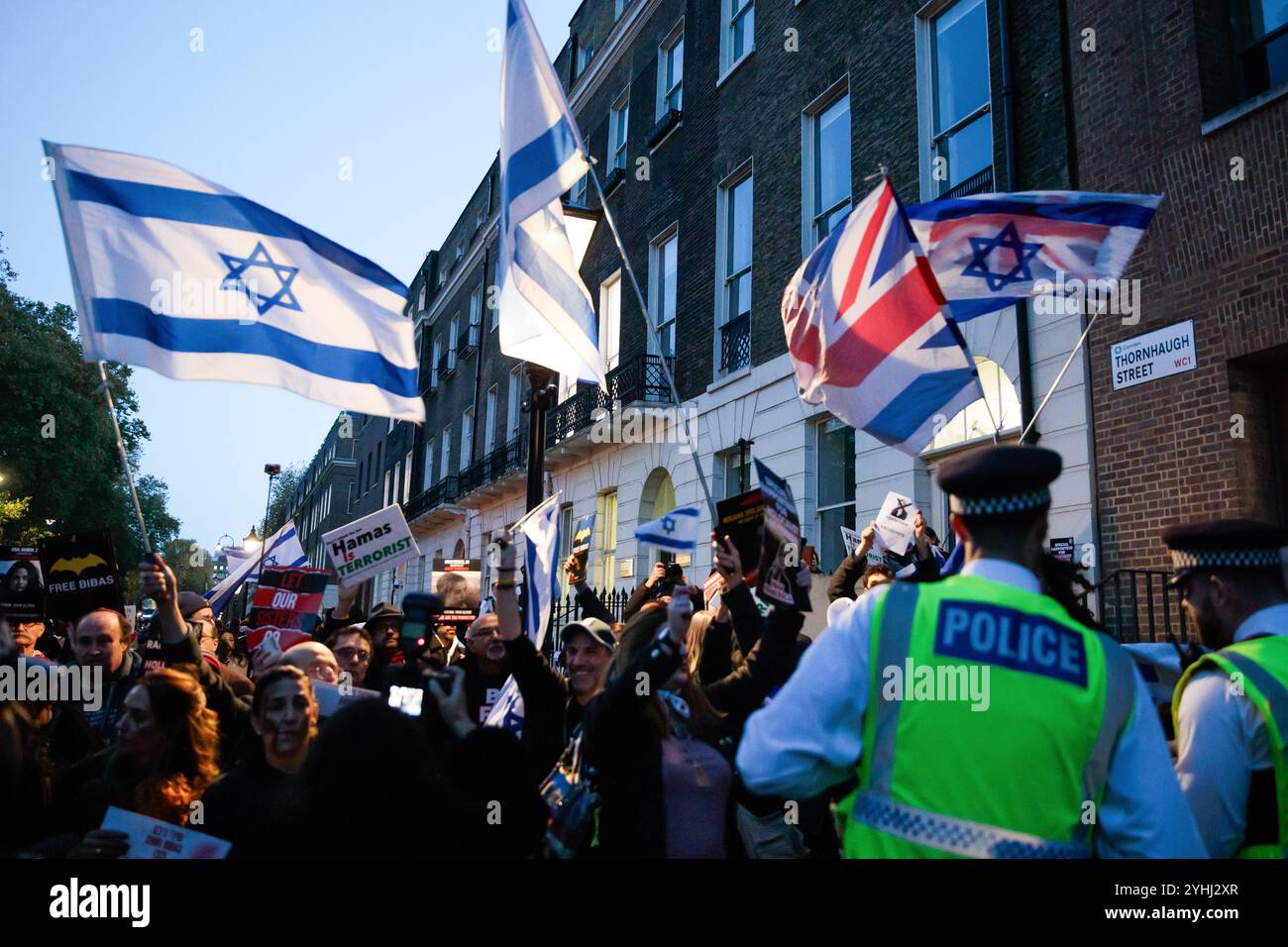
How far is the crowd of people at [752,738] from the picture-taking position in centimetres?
196

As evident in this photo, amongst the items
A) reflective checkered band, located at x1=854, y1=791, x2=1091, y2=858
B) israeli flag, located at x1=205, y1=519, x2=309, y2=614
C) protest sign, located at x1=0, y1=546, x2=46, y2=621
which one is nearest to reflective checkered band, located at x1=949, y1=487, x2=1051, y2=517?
reflective checkered band, located at x1=854, y1=791, x2=1091, y2=858

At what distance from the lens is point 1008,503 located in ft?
7.22

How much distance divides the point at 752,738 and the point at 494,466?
901 inches

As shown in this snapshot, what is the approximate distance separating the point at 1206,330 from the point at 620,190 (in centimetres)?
1395

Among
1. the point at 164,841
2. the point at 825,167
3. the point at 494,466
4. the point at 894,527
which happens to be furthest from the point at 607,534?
the point at 164,841

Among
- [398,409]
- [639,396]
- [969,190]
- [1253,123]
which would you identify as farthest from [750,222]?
[398,409]

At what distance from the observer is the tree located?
32438mm

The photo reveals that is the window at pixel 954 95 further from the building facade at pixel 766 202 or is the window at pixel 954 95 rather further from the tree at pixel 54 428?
the tree at pixel 54 428

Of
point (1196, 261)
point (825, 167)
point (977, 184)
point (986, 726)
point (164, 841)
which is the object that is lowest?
point (164, 841)

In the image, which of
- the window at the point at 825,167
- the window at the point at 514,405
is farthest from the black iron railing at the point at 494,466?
the window at the point at 825,167

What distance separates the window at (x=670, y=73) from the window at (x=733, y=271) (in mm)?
3353

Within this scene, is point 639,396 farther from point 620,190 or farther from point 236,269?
point 236,269

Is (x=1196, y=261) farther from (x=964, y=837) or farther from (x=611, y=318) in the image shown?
(x=611, y=318)

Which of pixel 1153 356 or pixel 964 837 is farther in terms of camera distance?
pixel 1153 356
